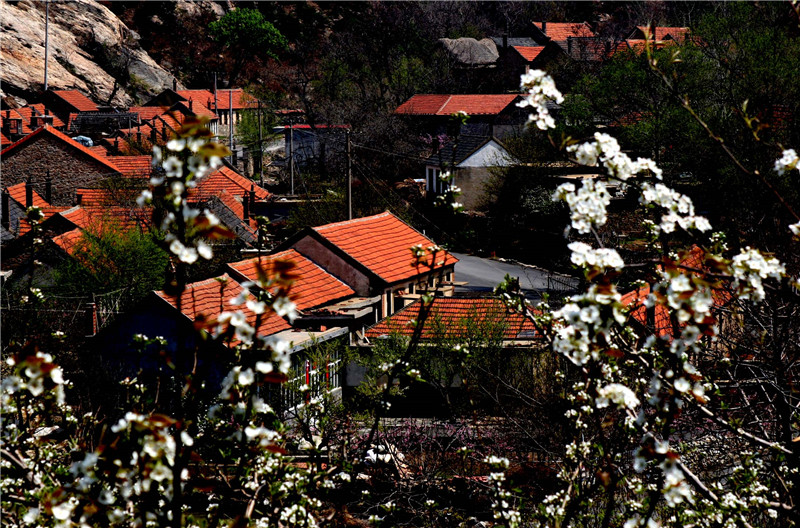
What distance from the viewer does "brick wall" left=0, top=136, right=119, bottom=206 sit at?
3269 cm

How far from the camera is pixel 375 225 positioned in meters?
24.5

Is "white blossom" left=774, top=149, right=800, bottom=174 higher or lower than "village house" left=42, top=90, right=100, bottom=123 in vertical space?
lower

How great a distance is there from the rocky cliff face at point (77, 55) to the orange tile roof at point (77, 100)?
2.27 m

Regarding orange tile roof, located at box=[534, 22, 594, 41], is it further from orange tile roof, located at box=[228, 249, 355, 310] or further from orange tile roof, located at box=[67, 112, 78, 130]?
orange tile roof, located at box=[228, 249, 355, 310]

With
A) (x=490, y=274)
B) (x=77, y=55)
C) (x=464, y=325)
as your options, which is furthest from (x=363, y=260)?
(x=77, y=55)

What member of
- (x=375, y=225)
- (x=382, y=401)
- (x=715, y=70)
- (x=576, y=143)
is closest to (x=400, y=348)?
(x=375, y=225)

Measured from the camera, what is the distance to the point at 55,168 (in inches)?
1298

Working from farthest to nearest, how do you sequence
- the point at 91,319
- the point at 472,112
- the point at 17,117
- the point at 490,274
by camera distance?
the point at 472,112, the point at 17,117, the point at 490,274, the point at 91,319

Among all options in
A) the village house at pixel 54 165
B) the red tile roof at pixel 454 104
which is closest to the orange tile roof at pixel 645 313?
the village house at pixel 54 165

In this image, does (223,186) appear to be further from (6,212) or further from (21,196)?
(6,212)

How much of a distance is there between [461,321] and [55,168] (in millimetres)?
22718

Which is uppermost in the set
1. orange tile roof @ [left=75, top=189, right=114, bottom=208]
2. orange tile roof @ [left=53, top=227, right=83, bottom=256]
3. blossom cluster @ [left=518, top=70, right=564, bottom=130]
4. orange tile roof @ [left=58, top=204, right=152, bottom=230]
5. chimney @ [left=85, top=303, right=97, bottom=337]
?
blossom cluster @ [left=518, top=70, right=564, bottom=130]

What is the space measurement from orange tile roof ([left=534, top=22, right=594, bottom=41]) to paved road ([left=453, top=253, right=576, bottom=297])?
40.5m

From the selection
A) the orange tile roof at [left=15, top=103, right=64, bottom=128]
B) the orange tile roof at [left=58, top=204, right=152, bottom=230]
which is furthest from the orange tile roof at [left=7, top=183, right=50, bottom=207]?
the orange tile roof at [left=15, top=103, right=64, bottom=128]
